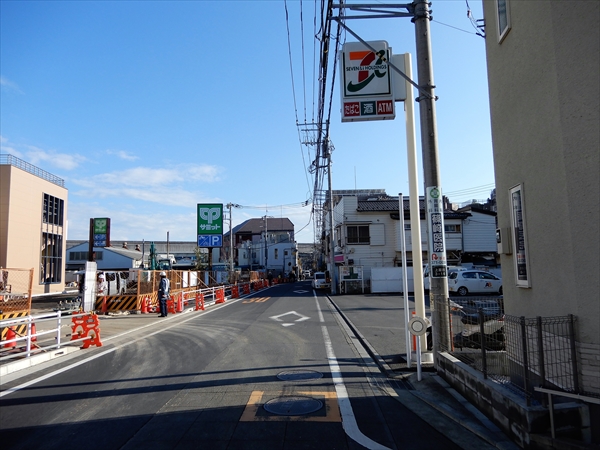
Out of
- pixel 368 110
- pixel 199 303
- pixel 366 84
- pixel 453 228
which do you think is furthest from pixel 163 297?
pixel 453 228

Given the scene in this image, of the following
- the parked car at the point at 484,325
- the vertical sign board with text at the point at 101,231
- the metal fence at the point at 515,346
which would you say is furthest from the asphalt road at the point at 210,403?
the vertical sign board with text at the point at 101,231

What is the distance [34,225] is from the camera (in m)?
34.3

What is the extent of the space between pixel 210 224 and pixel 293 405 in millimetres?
25947

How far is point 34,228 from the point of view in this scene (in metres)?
34.2

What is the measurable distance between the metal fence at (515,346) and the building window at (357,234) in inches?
1129

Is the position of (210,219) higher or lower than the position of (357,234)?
higher

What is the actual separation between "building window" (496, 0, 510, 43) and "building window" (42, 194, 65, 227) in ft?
126

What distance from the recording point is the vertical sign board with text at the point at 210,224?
3081cm

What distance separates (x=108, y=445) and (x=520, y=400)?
4613mm

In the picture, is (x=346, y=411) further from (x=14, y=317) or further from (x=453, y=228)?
(x=453, y=228)

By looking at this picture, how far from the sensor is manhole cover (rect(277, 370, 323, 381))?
7.39 m

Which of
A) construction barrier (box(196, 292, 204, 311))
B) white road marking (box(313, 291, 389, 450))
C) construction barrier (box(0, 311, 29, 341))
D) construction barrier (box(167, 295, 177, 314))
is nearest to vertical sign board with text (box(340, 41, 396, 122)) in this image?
white road marking (box(313, 291, 389, 450))

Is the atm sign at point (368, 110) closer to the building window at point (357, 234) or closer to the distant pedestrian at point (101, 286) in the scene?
the distant pedestrian at point (101, 286)

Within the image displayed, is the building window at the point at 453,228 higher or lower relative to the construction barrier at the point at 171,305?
higher
